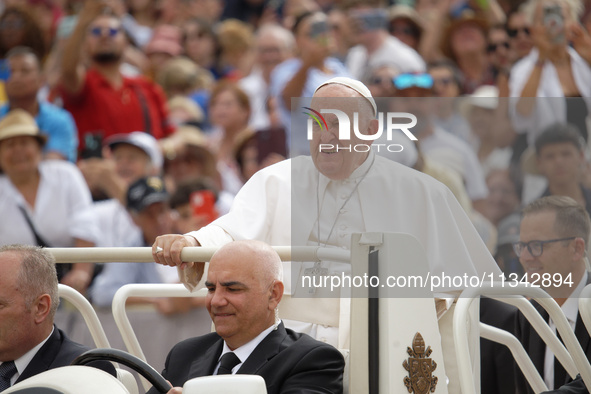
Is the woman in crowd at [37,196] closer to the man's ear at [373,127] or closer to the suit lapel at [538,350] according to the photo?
the suit lapel at [538,350]

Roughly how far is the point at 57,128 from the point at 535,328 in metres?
5.47

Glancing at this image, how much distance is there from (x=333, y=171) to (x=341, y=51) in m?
5.43

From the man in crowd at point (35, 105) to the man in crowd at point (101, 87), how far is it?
1.05 feet

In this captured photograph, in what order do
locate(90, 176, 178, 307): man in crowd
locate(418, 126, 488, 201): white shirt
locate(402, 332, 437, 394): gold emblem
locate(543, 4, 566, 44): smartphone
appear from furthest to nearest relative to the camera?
locate(543, 4, 566, 44): smartphone < locate(90, 176, 178, 307): man in crowd < locate(418, 126, 488, 201): white shirt < locate(402, 332, 437, 394): gold emblem

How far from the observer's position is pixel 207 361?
4215 millimetres

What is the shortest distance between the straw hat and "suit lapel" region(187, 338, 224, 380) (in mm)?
4117

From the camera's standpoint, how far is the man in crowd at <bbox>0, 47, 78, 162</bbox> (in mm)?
8789

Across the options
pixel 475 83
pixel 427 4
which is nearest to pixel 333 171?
pixel 475 83

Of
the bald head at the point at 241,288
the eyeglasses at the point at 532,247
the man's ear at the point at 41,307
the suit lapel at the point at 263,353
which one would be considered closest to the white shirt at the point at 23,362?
the man's ear at the point at 41,307

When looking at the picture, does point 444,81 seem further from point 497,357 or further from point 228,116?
point 497,357

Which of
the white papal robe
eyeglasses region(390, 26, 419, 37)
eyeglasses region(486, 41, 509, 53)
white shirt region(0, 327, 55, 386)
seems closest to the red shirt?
eyeglasses region(390, 26, 419, 37)

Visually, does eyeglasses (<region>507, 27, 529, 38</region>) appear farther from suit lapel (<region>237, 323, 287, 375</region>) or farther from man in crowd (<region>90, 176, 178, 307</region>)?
suit lapel (<region>237, 323, 287, 375</region>)

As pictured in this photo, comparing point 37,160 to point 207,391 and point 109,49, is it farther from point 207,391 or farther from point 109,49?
point 207,391

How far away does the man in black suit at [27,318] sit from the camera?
408 centimetres
